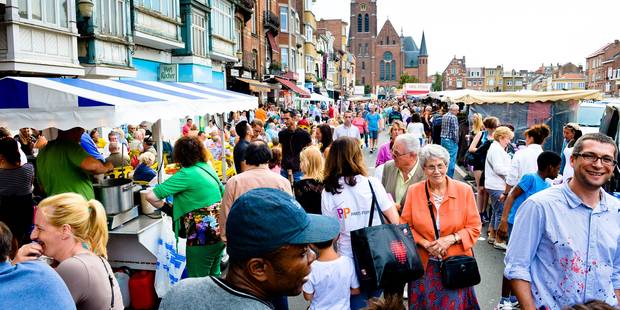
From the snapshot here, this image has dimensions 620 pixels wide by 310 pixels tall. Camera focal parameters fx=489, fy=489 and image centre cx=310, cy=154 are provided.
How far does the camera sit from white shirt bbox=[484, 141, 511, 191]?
288 inches

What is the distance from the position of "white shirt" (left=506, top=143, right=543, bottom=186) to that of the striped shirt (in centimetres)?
586

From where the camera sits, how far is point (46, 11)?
11.8 metres

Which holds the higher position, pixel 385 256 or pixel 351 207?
pixel 351 207

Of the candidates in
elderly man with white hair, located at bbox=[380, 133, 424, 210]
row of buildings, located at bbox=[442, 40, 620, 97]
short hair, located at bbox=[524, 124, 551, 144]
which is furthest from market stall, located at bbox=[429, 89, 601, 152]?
row of buildings, located at bbox=[442, 40, 620, 97]

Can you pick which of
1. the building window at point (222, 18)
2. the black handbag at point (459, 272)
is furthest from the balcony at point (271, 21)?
the black handbag at point (459, 272)

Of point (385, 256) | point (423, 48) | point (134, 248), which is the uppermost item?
point (423, 48)

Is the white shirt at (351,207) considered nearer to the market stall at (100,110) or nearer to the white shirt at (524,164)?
the market stall at (100,110)

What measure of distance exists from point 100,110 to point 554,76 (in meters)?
135

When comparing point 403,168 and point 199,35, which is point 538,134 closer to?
point 403,168

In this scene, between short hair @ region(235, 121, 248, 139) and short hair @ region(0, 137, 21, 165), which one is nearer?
short hair @ region(0, 137, 21, 165)

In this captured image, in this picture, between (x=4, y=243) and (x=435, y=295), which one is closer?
(x=4, y=243)

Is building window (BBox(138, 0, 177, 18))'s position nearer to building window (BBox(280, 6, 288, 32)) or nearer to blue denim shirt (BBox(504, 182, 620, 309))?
blue denim shirt (BBox(504, 182, 620, 309))

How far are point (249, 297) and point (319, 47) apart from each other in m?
62.6

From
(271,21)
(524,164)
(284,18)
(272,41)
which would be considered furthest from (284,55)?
(524,164)
